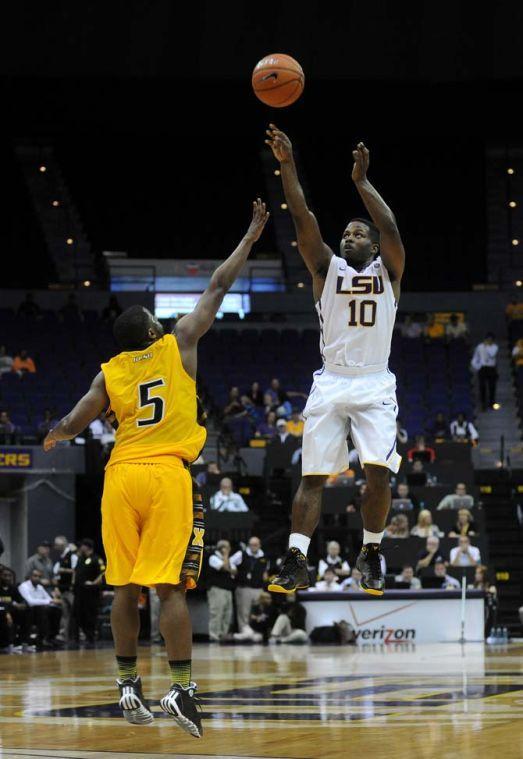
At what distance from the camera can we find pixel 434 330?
30.7m

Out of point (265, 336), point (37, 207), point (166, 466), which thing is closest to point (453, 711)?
point (166, 466)

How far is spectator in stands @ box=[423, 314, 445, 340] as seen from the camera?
30322 mm

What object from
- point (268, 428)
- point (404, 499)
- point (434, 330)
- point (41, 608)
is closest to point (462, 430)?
point (268, 428)

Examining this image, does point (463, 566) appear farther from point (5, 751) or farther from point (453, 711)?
point (5, 751)

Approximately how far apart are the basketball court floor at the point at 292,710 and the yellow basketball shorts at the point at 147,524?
91cm

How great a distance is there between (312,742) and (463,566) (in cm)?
1288

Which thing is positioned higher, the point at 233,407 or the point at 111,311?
the point at 111,311

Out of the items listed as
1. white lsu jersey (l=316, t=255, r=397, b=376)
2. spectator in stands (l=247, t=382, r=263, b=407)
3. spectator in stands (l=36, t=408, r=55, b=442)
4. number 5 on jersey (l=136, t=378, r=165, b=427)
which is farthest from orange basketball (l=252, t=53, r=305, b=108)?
spectator in stands (l=247, t=382, r=263, b=407)

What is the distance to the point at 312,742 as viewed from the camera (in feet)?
21.2

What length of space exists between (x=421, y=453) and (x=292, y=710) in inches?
604

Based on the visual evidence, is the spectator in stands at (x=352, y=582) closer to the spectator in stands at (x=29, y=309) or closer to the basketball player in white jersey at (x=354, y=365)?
the basketball player in white jersey at (x=354, y=365)

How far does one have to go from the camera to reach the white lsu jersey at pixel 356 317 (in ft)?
25.9

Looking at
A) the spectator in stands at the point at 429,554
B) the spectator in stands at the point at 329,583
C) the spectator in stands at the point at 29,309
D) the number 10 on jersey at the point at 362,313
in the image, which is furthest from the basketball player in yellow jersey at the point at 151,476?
the spectator in stands at the point at 29,309

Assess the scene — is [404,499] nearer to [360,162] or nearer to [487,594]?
[487,594]
